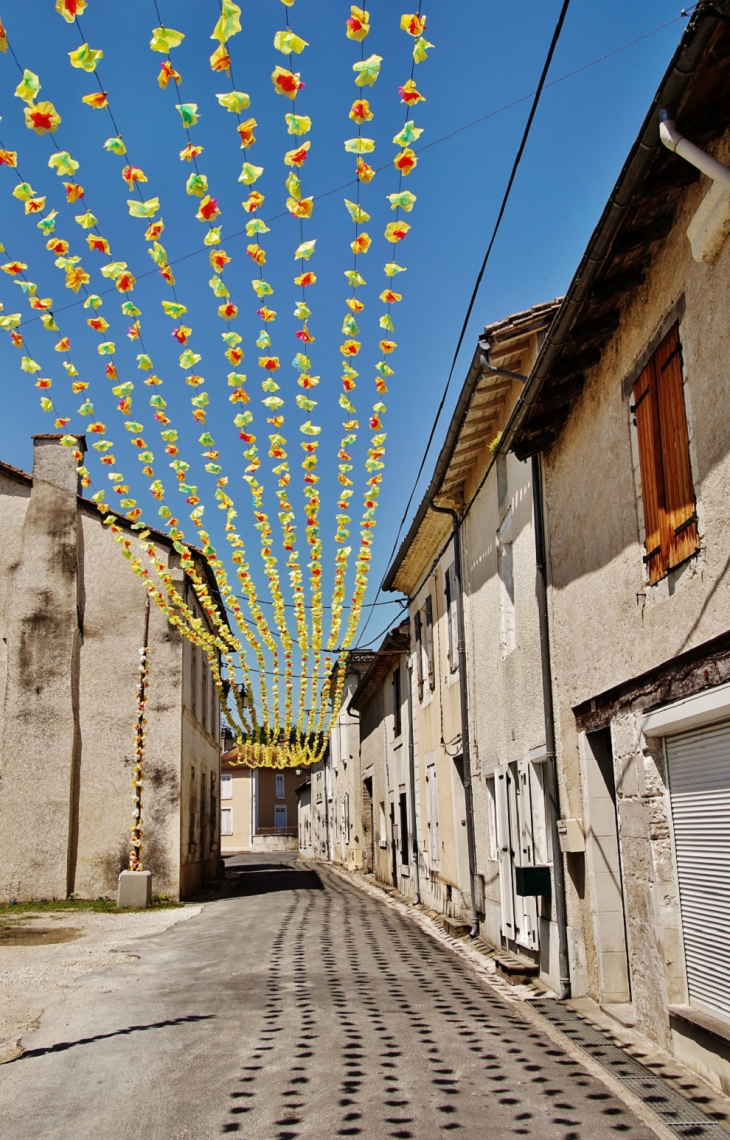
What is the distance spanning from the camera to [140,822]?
17.1m

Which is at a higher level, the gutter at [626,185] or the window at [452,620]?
the gutter at [626,185]

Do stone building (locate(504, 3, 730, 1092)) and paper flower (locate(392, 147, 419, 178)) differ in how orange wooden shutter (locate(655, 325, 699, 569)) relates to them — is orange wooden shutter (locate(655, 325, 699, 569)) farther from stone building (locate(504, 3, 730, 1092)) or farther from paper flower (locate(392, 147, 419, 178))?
paper flower (locate(392, 147, 419, 178))

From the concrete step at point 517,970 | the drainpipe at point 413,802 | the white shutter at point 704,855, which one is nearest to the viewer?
the white shutter at point 704,855

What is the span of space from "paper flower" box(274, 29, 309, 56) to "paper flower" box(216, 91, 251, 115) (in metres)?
0.34

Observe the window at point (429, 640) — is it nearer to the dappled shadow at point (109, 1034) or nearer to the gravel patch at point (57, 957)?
the gravel patch at point (57, 957)

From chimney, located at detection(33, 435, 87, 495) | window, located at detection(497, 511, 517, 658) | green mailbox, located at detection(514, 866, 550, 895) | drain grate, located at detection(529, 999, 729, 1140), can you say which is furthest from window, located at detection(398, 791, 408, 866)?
drain grate, located at detection(529, 999, 729, 1140)

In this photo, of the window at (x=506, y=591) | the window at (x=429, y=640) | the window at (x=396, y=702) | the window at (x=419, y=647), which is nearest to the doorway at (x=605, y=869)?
the window at (x=506, y=591)

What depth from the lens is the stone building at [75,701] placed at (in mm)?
17234

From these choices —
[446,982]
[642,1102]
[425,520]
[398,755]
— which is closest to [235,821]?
[398,755]

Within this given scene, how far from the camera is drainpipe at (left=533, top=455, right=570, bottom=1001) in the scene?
8328mm

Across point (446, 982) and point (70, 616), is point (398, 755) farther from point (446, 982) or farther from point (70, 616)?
point (446, 982)

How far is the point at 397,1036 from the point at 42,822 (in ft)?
39.8

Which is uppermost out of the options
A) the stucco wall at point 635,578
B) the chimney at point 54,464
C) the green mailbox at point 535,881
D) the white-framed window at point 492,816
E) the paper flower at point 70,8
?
the chimney at point 54,464

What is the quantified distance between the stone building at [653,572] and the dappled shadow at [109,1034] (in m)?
3.16
